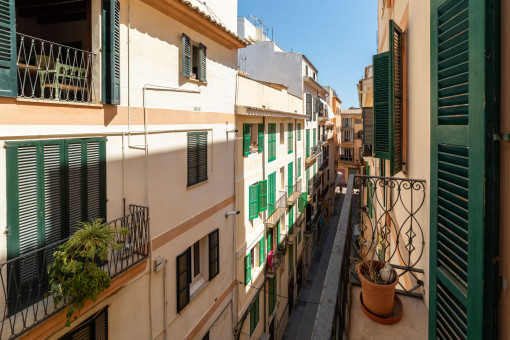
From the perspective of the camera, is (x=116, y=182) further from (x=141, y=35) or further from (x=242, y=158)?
(x=242, y=158)

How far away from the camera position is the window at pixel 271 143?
53.0ft

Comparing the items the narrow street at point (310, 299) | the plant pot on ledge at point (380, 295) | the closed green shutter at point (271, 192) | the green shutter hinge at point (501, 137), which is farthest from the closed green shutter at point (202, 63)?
the narrow street at point (310, 299)

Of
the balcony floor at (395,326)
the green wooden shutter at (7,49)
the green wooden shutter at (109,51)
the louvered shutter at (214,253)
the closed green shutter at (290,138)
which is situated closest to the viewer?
the balcony floor at (395,326)

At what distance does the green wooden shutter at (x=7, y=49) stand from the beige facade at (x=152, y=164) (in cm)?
24

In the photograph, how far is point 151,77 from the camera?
7594 millimetres

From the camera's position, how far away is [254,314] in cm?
1448

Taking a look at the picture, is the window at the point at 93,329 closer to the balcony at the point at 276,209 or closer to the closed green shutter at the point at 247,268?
the closed green shutter at the point at 247,268

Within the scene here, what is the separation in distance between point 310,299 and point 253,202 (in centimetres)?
1088

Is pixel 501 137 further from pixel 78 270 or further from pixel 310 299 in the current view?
pixel 310 299

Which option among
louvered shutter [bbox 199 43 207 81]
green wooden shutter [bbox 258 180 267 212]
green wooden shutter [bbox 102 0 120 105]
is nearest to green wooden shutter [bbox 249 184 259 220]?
green wooden shutter [bbox 258 180 267 212]

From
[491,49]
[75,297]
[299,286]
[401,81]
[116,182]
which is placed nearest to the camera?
[491,49]

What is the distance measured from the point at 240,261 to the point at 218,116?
603cm

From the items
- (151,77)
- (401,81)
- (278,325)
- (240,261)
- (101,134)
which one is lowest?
(278,325)

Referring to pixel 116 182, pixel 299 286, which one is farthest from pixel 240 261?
pixel 299 286
